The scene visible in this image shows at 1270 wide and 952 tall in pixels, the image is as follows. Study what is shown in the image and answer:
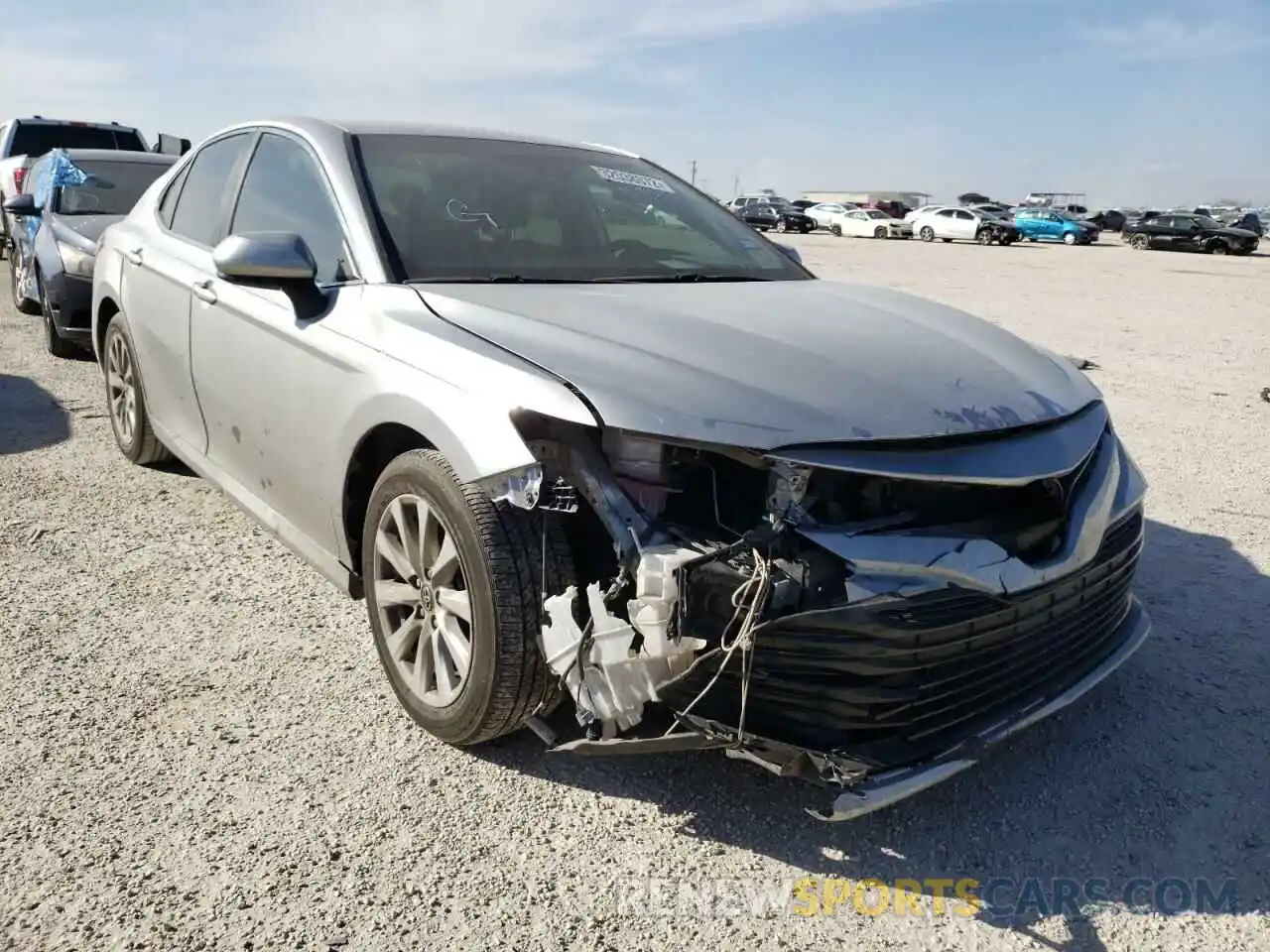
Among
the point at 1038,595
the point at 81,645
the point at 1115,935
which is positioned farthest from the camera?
the point at 81,645

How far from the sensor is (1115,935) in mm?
2109

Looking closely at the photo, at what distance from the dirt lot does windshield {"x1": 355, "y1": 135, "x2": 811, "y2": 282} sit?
128 centimetres

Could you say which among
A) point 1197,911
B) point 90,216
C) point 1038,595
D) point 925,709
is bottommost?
point 1197,911

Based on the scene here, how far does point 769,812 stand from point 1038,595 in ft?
2.69

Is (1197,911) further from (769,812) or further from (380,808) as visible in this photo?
(380,808)

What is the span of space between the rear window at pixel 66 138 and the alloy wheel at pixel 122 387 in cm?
1003

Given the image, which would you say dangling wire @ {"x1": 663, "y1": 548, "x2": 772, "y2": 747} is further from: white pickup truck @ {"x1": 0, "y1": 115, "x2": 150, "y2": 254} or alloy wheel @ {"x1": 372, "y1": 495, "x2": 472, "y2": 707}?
white pickup truck @ {"x1": 0, "y1": 115, "x2": 150, "y2": 254}

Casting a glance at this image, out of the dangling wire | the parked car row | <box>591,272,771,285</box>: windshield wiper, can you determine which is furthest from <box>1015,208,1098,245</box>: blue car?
the dangling wire

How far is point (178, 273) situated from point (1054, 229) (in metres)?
41.6

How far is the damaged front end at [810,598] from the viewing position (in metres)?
2.06

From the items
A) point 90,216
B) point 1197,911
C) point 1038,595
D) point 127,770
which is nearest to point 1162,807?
point 1197,911

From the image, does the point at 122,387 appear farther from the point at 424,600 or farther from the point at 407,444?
the point at 424,600

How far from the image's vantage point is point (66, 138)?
13.5m

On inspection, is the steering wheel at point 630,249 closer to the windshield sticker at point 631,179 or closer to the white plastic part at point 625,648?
the windshield sticker at point 631,179
